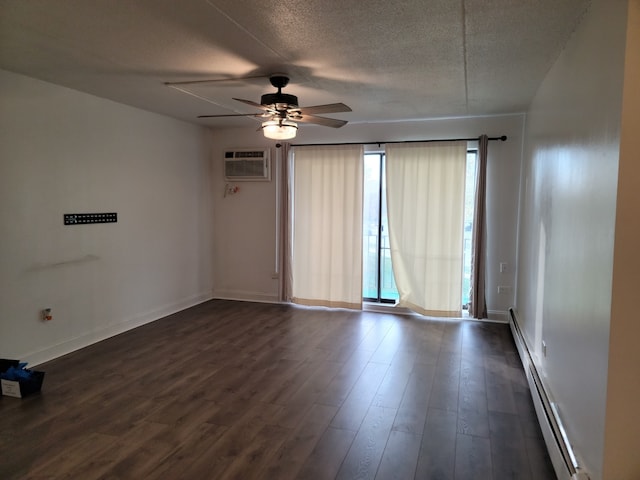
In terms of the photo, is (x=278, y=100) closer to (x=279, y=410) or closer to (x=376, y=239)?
(x=279, y=410)

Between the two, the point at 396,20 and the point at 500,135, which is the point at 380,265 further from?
the point at 396,20

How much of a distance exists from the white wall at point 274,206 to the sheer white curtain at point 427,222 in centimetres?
28

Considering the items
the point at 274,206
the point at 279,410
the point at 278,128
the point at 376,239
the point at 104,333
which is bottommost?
the point at 279,410

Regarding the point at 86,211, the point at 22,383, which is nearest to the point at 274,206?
the point at 86,211

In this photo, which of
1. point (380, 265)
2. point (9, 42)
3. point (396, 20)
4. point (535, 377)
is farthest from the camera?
point (380, 265)

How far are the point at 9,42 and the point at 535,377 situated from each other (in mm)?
4381

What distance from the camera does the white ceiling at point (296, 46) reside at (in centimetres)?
233

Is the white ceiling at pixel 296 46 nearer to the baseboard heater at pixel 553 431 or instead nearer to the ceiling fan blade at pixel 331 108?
the ceiling fan blade at pixel 331 108

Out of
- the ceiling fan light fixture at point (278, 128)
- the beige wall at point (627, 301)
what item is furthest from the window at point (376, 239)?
the beige wall at point (627, 301)

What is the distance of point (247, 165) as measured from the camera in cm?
619

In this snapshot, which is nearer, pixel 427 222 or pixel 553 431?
pixel 553 431

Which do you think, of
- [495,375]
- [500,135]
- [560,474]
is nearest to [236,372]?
[495,375]

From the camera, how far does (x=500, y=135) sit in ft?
17.0

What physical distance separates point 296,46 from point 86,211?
2.80 m
